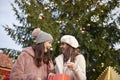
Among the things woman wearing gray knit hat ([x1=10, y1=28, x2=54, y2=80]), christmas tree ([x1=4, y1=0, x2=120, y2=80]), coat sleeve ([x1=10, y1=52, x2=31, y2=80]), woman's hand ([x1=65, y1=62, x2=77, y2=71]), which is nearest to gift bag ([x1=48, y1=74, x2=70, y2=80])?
woman's hand ([x1=65, y1=62, x2=77, y2=71])

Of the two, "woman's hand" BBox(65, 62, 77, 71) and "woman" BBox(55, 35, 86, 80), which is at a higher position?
"woman" BBox(55, 35, 86, 80)

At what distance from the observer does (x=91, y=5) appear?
35.9 ft

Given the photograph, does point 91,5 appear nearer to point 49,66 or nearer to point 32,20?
point 32,20

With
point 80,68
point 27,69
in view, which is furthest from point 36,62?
point 80,68

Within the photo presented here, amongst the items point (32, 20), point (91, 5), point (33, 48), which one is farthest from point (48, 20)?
point (33, 48)

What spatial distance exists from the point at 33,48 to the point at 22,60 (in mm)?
187

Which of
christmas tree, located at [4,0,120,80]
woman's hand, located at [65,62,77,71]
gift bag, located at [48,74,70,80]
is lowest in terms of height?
gift bag, located at [48,74,70,80]

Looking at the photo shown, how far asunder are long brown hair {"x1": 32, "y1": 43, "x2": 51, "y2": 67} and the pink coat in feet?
0.15

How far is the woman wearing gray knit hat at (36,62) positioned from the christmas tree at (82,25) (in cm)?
532

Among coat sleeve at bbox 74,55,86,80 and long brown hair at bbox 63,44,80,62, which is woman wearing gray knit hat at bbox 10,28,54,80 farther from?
coat sleeve at bbox 74,55,86,80

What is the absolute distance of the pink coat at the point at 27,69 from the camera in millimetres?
4406

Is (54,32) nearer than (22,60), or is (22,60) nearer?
(22,60)

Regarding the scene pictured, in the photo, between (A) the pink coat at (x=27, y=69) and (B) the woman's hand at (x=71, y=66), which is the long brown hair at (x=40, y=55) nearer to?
(A) the pink coat at (x=27, y=69)

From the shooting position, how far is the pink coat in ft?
14.5
